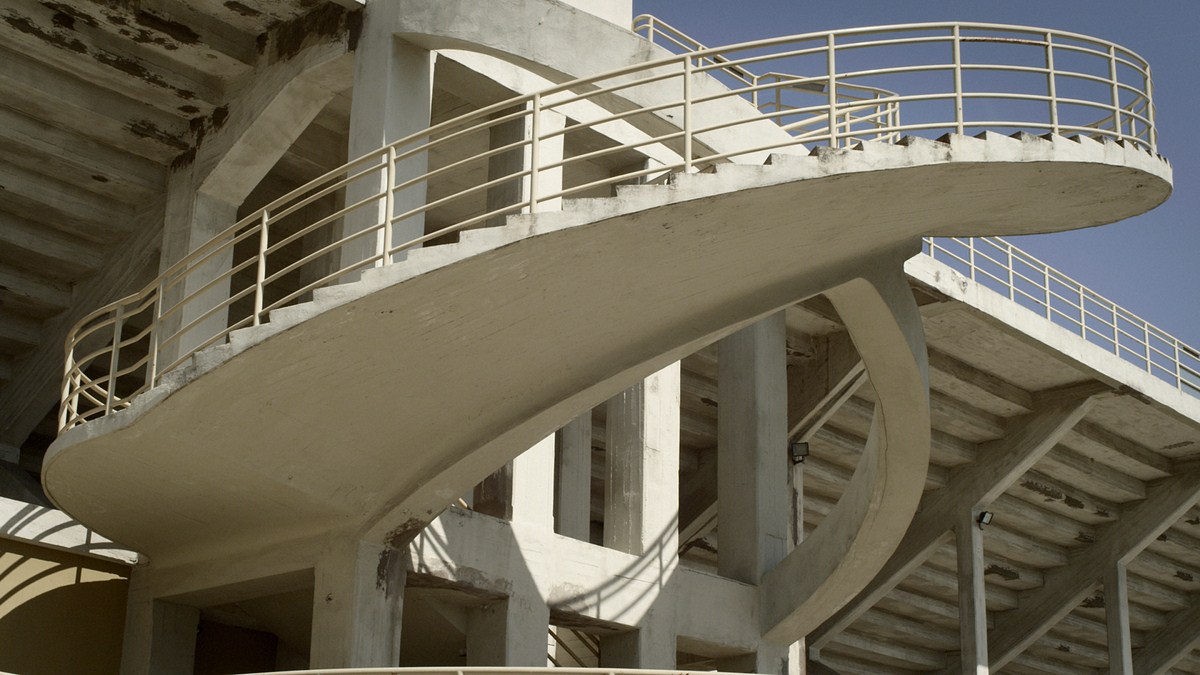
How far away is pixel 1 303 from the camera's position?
2225 centimetres

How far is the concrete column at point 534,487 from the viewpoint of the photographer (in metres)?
17.8

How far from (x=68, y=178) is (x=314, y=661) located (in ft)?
26.2

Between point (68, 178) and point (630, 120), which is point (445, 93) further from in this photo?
point (68, 178)

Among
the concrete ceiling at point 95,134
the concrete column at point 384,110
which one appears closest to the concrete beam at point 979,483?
the concrete ceiling at point 95,134

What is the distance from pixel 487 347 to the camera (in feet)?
44.4

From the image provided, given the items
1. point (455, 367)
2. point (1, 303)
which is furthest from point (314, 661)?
point (1, 303)

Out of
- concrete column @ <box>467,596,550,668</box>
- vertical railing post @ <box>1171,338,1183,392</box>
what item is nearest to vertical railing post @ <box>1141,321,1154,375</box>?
vertical railing post @ <box>1171,338,1183,392</box>

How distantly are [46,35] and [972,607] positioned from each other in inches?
658

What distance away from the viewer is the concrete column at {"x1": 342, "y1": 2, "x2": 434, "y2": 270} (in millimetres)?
15680

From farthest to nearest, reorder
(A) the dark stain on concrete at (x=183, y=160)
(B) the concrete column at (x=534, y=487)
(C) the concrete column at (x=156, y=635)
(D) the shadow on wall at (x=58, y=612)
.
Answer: (A) the dark stain on concrete at (x=183, y=160), (B) the concrete column at (x=534, y=487), (C) the concrete column at (x=156, y=635), (D) the shadow on wall at (x=58, y=612)

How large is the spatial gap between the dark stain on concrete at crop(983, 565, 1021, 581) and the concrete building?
4535 millimetres

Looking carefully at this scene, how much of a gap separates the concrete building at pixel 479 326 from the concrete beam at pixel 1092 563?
3.70 metres

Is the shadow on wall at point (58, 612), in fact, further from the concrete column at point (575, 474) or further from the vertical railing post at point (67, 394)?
the concrete column at point (575, 474)

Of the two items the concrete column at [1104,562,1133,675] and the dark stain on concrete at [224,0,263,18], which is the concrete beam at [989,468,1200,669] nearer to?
the concrete column at [1104,562,1133,675]
